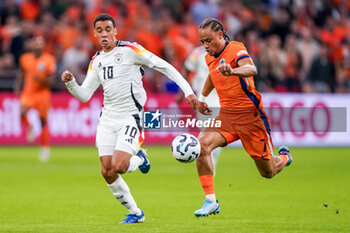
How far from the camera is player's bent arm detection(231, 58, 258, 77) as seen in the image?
292 inches

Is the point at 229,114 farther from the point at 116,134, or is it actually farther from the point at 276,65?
the point at 276,65

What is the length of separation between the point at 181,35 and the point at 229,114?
12.7 meters

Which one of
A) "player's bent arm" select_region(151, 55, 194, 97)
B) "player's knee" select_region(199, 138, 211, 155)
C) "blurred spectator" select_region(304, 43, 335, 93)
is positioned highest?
"player's bent arm" select_region(151, 55, 194, 97)

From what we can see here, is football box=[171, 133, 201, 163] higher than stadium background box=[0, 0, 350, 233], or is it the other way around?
football box=[171, 133, 201, 163]

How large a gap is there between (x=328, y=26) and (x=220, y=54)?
16.4m

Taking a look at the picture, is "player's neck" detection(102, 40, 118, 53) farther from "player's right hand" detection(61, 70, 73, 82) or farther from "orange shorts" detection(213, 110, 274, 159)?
"orange shorts" detection(213, 110, 274, 159)

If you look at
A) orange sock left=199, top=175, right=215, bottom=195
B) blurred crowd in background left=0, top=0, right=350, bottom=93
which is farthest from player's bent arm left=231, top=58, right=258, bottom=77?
blurred crowd in background left=0, top=0, right=350, bottom=93

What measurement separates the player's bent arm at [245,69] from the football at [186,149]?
3.33 ft

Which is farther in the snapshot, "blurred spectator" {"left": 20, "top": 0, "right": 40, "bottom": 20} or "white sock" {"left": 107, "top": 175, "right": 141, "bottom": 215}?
"blurred spectator" {"left": 20, "top": 0, "right": 40, "bottom": 20}

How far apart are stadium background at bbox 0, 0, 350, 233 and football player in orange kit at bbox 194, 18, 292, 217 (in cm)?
76

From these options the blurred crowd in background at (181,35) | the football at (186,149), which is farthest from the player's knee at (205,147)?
the blurred crowd in background at (181,35)

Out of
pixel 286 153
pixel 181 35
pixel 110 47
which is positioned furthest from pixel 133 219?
pixel 181 35

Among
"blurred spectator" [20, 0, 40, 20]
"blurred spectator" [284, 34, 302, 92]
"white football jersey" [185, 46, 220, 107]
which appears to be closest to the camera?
"white football jersey" [185, 46, 220, 107]

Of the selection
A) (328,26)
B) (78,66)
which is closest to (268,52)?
(328,26)
